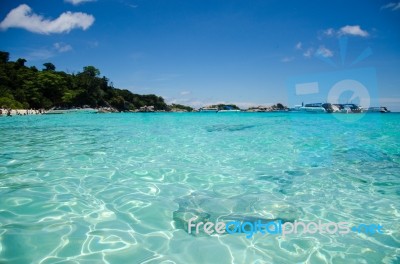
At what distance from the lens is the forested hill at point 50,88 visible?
171ft

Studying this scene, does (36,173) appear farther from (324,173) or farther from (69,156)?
(324,173)


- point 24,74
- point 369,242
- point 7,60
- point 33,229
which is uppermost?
point 7,60

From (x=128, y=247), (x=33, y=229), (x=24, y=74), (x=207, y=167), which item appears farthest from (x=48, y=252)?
(x=24, y=74)

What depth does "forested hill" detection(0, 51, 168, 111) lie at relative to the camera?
5212 centimetres

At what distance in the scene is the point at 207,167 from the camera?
6832mm

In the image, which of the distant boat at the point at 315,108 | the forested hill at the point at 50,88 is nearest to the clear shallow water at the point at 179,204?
the forested hill at the point at 50,88

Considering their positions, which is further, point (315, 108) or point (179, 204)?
point (315, 108)

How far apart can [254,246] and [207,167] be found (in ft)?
12.6

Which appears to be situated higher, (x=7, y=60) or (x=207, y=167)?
(x=7, y=60)

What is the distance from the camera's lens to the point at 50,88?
210 feet

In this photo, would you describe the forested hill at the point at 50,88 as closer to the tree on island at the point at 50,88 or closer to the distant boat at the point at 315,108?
the tree on island at the point at 50,88

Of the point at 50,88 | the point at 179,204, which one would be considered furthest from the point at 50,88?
the point at 179,204

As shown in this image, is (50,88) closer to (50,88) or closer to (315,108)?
(50,88)

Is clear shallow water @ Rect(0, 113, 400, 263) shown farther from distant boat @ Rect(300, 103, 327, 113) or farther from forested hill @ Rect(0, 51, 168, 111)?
distant boat @ Rect(300, 103, 327, 113)
